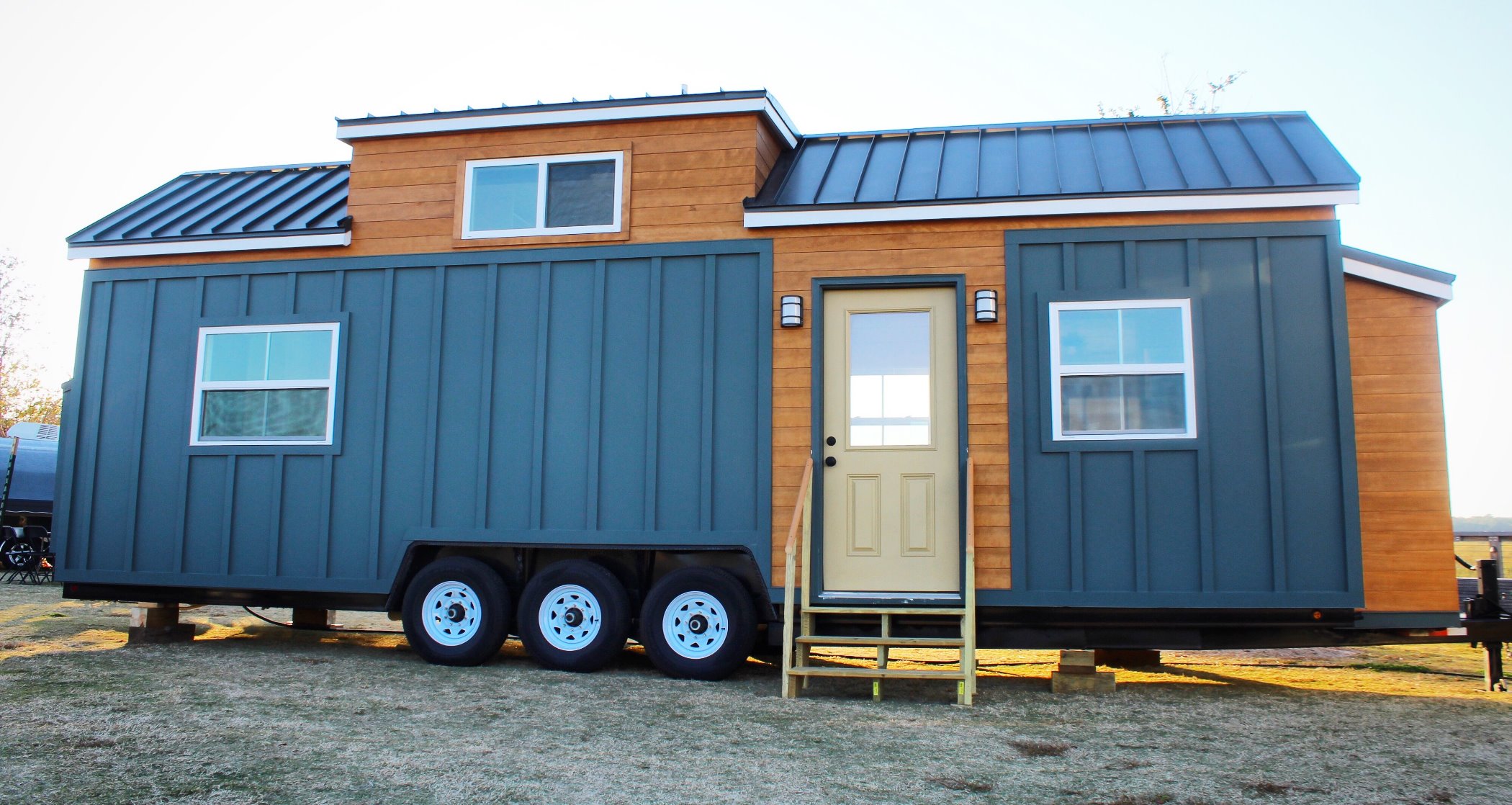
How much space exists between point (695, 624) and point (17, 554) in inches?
532

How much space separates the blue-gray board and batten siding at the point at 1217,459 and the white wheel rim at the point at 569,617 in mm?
2508

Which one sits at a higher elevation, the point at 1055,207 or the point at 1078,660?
the point at 1055,207

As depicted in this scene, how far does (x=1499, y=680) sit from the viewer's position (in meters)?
6.25

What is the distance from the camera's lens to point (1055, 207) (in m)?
6.34

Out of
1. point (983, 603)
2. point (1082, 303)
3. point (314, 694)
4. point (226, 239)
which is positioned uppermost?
point (226, 239)

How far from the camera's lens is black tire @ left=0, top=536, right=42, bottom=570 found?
48.7ft

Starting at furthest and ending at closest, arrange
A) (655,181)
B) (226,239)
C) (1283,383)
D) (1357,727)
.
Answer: (226,239) → (655,181) → (1283,383) → (1357,727)

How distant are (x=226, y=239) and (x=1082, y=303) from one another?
237 inches

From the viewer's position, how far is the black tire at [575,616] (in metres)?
6.50

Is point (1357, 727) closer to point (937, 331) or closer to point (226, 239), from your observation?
point (937, 331)

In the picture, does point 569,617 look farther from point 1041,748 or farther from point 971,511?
point 1041,748

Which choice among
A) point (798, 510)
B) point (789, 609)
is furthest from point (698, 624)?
point (798, 510)

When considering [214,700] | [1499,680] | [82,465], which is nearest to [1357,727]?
[1499,680]

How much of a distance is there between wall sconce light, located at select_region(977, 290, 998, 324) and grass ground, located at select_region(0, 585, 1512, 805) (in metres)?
2.25
